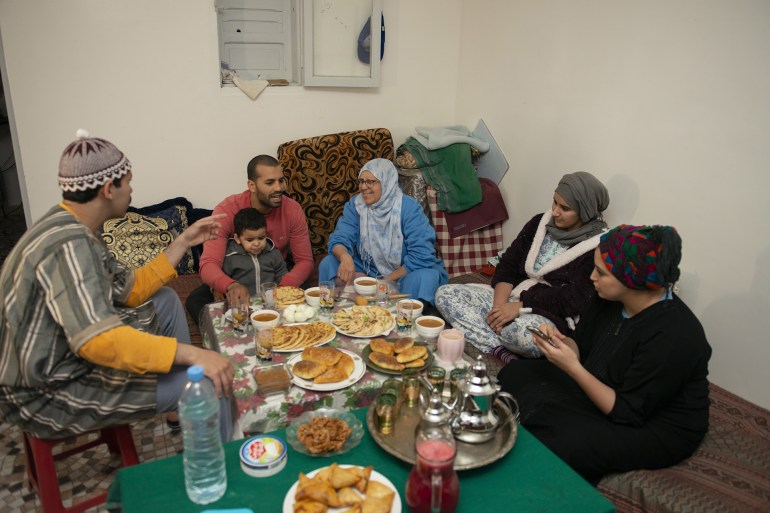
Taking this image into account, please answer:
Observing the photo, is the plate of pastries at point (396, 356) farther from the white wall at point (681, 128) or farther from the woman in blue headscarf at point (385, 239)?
the white wall at point (681, 128)

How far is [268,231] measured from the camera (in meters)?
3.13

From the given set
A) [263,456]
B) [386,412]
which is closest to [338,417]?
[386,412]

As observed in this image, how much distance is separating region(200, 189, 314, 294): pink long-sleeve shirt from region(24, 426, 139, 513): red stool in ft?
3.28

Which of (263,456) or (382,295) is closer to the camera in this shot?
(263,456)

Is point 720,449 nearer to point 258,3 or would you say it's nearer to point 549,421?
point 549,421

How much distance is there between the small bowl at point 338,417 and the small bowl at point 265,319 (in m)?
0.57

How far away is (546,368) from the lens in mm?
2381

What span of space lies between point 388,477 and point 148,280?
50.1 inches

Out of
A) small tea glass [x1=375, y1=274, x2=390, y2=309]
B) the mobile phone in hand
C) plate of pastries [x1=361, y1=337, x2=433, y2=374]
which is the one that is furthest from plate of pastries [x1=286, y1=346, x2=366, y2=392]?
the mobile phone in hand

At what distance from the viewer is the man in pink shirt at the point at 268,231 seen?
2.86 m

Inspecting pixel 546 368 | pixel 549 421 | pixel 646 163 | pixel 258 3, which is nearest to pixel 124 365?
pixel 549 421

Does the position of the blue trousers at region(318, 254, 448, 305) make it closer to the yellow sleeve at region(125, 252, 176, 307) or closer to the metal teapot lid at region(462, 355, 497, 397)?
the yellow sleeve at region(125, 252, 176, 307)

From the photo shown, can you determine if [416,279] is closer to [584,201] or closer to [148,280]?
[584,201]

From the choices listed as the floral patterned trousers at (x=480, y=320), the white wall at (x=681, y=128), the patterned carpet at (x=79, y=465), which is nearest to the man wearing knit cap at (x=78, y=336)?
the patterned carpet at (x=79, y=465)
